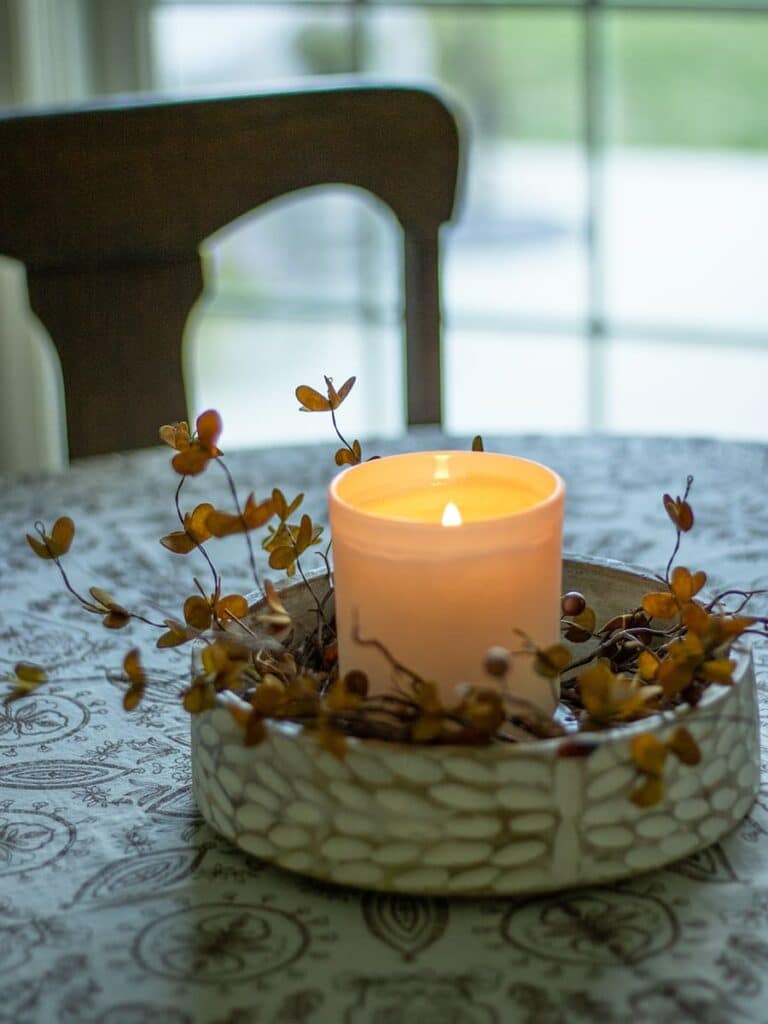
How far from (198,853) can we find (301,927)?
64mm

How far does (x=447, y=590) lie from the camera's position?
1.63 ft

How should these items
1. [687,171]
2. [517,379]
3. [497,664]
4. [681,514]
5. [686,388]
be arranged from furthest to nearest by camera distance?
[517,379]
[686,388]
[687,171]
[681,514]
[497,664]

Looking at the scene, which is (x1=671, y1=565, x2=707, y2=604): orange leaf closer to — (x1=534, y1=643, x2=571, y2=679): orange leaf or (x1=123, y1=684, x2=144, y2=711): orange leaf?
(x1=534, y1=643, x2=571, y2=679): orange leaf

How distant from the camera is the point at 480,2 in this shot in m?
2.23

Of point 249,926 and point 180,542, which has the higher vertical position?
point 180,542

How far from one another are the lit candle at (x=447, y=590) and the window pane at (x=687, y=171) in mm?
1762

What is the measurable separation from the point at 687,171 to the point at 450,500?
1775 millimetres

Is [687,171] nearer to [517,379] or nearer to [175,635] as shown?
[517,379]

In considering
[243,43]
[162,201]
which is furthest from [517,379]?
[162,201]

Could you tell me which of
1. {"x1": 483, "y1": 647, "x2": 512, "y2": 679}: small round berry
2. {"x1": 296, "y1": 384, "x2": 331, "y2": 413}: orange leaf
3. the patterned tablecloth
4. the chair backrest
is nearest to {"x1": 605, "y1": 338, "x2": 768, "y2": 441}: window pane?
the chair backrest

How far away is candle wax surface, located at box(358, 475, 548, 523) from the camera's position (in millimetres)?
569

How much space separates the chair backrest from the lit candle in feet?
2.20

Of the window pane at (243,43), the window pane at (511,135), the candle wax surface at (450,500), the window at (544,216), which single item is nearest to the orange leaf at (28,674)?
the candle wax surface at (450,500)

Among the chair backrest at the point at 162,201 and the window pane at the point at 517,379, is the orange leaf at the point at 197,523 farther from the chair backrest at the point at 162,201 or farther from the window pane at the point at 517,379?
the window pane at the point at 517,379
